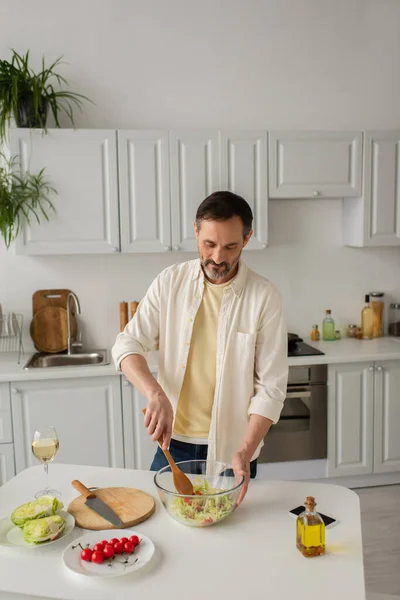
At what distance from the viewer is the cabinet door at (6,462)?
3.33 metres

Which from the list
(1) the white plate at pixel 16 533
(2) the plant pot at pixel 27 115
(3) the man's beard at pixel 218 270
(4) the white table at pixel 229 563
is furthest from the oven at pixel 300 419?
(1) the white plate at pixel 16 533

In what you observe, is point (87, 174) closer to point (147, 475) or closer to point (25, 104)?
point (25, 104)

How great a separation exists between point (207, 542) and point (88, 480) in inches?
20.0

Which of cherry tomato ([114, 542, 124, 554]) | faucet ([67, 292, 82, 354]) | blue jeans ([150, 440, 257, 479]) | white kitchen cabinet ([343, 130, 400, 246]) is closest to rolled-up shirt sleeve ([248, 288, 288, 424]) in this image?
blue jeans ([150, 440, 257, 479])

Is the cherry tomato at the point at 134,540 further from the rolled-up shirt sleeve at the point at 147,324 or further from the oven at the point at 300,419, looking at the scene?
the oven at the point at 300,419

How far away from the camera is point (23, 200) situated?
345 cm

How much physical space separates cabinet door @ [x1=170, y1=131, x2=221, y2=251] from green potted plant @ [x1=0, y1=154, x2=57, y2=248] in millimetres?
720

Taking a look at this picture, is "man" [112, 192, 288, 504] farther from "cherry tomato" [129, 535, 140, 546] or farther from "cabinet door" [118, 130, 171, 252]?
"cabinet door" [118, 130, 171, 252]

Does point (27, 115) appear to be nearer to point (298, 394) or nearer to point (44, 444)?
point (298, 394)

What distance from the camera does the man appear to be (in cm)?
197

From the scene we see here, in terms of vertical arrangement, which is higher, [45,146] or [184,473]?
[45,146]

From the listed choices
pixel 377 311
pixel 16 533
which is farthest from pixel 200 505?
pixel 377 311

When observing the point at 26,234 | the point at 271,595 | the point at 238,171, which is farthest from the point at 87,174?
the point at 271,595

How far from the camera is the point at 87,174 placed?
11.4 ft
